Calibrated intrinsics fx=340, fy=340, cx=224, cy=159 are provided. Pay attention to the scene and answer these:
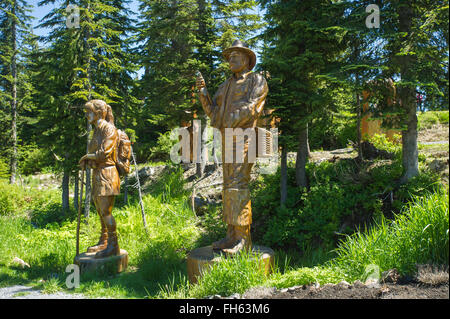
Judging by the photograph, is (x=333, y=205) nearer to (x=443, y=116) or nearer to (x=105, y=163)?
(x=105, y=163)

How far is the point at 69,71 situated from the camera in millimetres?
8828

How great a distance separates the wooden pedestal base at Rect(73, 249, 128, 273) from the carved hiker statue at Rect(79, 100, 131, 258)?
119 millimetres

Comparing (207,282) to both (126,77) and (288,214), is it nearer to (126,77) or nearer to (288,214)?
(288,214)

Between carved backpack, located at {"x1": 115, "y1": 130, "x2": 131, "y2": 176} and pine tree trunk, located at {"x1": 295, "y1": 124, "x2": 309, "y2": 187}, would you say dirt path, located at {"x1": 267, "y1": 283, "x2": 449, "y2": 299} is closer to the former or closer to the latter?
carved backpack, located at {"x1": 115, "y1": 130, "x2": 131, "y2": 176}

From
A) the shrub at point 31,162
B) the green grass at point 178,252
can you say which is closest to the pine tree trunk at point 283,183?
the green grass at point 178,252

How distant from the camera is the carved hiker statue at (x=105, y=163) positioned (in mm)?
5559

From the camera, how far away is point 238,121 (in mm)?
4734

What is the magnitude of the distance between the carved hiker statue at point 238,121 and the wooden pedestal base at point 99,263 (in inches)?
70.6

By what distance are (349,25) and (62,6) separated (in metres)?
7.28

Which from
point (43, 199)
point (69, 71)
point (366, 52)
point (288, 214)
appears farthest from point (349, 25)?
point (43, 199)

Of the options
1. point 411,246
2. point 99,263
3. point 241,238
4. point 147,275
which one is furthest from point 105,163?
point 411,246

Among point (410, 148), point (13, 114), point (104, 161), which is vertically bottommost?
point (104, 161)

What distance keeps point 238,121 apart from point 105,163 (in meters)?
2.41

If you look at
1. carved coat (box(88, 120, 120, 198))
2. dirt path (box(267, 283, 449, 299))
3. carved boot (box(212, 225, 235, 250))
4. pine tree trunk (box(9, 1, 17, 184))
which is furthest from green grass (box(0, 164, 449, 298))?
pine tree trunk (box(9, 1, 17, 184))
